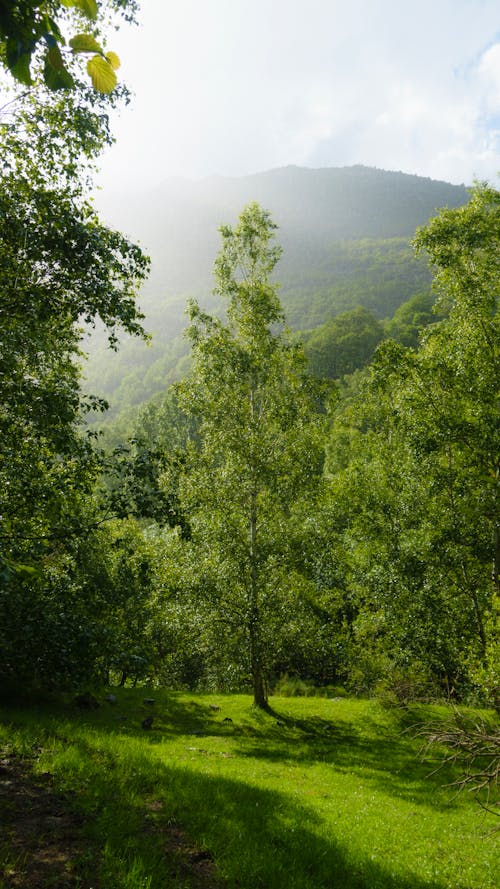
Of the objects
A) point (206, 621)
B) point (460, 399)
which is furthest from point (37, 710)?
point (460, 399)

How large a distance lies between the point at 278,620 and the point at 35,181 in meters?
17.6

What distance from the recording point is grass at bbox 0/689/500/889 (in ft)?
20.5

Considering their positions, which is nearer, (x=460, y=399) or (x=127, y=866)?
(x=127, y=866)

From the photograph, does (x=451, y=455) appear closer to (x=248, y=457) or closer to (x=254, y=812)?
(x=248, y=457)

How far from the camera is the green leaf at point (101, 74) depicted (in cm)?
189

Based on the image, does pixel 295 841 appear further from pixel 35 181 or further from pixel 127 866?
pixel 35 181

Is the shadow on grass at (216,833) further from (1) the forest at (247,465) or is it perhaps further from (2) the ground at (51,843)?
(1) the forest at (247,465)

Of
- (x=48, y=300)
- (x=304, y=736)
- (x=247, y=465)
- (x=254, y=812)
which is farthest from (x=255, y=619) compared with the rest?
(x=48, y=300)

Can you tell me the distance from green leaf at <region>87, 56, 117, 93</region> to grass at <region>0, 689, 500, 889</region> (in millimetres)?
5676

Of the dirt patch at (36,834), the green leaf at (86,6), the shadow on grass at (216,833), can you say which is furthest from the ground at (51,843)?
the green leaf at (86,6)

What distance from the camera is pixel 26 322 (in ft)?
29.8

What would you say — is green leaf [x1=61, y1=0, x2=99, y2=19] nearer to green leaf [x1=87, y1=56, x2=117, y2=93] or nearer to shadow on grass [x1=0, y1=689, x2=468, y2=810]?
green leaf [x1=87, y1=56, x2=117, y2=93]

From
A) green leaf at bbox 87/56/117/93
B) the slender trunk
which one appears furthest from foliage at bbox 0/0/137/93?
the slender trunk

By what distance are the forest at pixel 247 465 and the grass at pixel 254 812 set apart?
6.48ft
